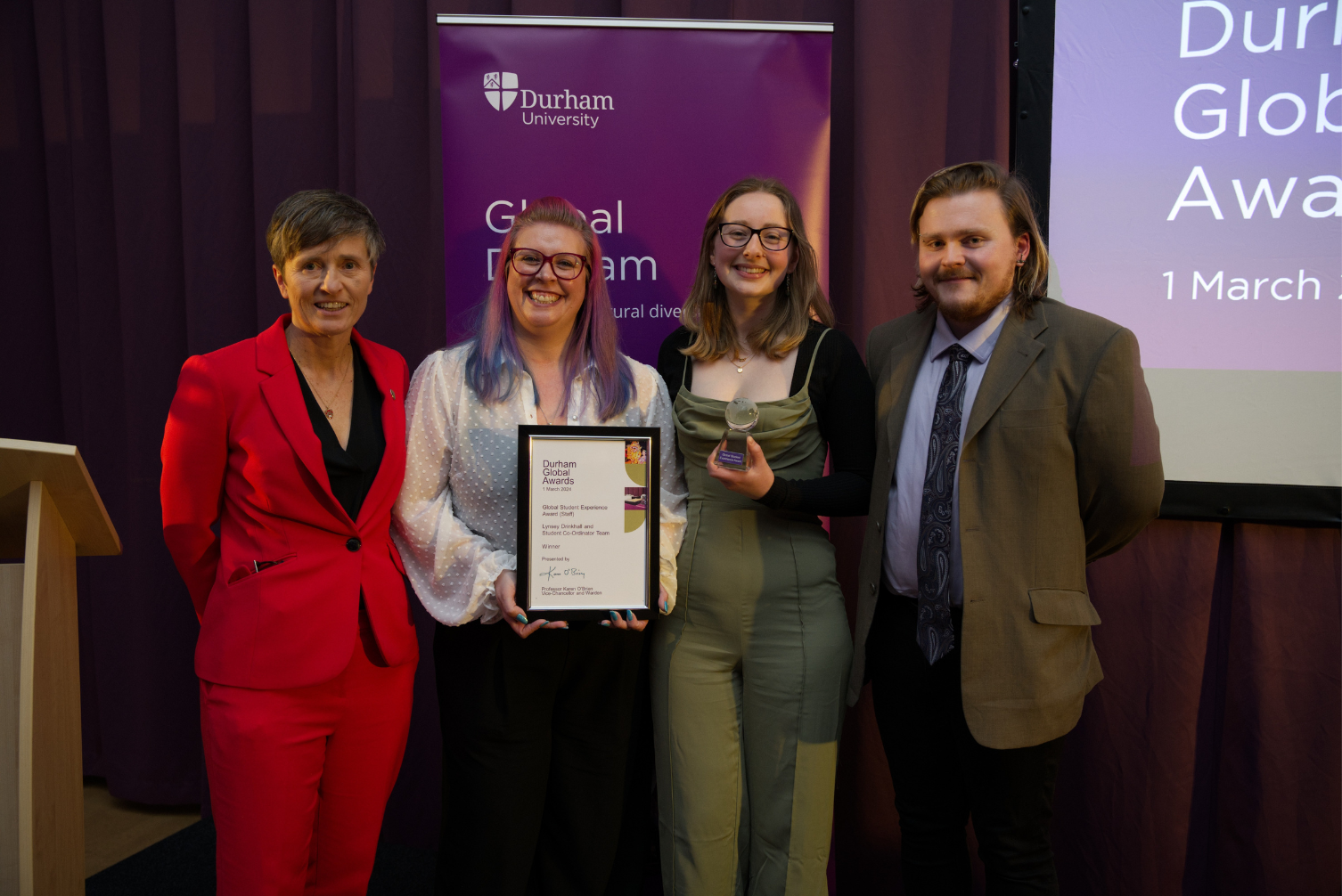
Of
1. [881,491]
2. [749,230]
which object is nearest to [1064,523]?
[881,491]

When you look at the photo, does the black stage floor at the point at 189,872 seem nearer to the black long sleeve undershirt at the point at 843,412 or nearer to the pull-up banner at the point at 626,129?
the pull-up banner at the point at 626,129

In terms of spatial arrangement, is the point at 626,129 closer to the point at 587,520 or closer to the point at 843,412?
the point at 843,412

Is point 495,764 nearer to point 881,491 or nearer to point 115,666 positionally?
point 881,491

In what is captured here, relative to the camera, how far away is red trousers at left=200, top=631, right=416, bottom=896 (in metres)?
1.66

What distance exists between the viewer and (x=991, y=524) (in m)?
1.70

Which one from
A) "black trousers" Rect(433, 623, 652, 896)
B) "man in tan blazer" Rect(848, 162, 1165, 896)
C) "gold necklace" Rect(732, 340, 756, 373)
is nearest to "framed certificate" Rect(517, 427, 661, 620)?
"black trousers" Rect(433, 623, 652, 896)

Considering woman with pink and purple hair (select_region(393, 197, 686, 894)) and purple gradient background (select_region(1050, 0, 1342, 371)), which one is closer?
woman with pink and purple hair (select_region(393, 197, 686, 894))

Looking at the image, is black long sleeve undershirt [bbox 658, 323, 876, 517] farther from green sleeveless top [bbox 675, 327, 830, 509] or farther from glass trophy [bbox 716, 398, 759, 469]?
glass trophy [bbox 716, 398, 759, 469]

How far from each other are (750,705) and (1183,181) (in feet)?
7.06

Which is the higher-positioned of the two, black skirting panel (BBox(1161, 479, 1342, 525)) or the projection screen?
the projection screen

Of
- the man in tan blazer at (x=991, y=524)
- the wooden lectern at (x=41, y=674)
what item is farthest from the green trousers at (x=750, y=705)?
the wooden lectern at (x=41, y=674)

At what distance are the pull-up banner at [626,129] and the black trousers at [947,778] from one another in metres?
1.30

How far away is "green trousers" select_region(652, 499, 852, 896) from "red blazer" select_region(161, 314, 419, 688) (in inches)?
29.0

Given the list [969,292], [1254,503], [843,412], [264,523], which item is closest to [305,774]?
[264,523]
